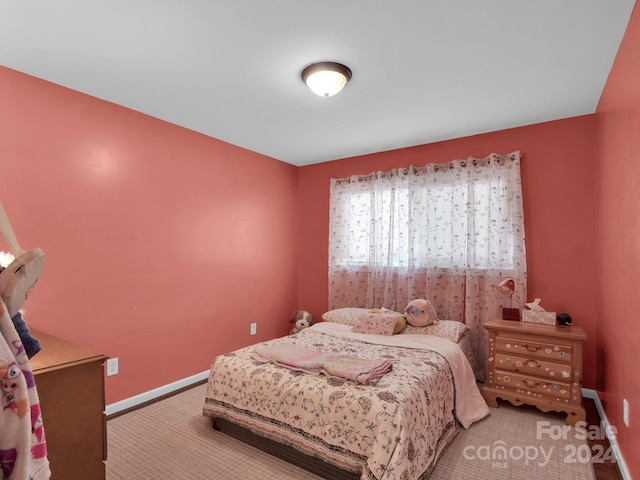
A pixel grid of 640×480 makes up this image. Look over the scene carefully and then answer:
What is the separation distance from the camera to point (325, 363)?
7.29ft

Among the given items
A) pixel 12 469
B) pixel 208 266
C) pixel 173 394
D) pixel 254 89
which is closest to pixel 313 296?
pixel 208 266

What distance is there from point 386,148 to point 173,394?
3312 mm

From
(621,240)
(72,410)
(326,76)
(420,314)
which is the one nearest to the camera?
(72,410)

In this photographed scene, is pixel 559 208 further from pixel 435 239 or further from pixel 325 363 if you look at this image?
pixel 325 363

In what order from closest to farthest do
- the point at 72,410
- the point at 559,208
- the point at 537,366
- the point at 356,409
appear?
the point at 72,410 → the point at 356,409 → the point at 537,366 → the point at 559,208

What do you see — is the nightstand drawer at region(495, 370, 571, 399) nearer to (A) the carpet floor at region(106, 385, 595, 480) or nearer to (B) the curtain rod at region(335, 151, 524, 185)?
(A) the carpet floor at region(106, 385, 595, 480)

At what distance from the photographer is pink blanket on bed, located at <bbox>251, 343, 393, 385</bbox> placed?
204 cm

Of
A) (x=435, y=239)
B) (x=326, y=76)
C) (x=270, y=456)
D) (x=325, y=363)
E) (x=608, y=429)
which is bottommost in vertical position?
(x=270, y=456)

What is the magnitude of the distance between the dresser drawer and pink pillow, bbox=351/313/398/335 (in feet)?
2.85

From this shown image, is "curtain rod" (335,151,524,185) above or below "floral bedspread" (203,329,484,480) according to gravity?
above

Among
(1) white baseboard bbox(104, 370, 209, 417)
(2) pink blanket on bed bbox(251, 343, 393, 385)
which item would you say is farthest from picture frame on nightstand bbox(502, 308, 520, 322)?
(1) white baseboard bbox(104, 370, 209, 417)

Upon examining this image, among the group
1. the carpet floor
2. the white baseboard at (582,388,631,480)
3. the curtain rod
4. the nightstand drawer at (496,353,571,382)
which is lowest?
the carpet floor

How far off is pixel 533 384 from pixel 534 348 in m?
0.28

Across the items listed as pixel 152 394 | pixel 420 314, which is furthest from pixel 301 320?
pixel 152 394
